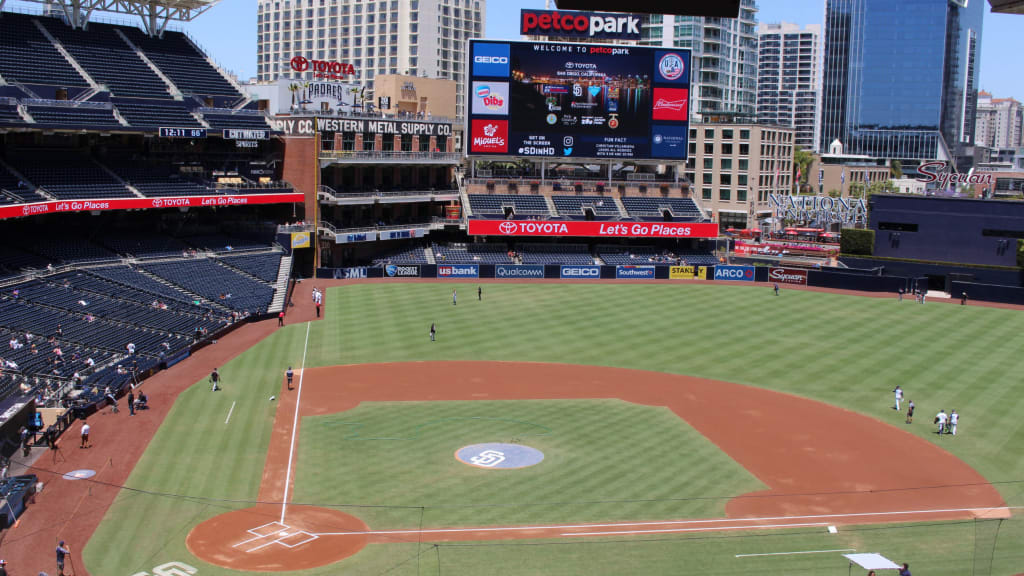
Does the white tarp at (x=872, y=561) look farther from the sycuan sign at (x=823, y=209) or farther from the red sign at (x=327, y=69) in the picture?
the sycuan sign at (x=823, y=209)

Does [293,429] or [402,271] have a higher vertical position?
[402,271]

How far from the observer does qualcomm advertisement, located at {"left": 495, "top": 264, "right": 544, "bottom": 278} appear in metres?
77.2

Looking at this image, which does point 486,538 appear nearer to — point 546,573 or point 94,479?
point 546,573

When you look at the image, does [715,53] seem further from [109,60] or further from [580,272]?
[109,60]

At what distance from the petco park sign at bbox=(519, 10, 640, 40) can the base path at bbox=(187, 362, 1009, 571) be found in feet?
143

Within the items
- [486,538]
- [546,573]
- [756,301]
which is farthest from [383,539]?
[756,301]

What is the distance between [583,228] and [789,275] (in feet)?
62.7

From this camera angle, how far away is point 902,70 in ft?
630

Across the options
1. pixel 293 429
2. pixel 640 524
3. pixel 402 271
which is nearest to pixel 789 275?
pixel 402 271

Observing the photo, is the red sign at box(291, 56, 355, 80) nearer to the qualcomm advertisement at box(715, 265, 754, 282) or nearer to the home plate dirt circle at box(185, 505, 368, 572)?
the qualcomm advertisement at box(715, 265, 754, 282)

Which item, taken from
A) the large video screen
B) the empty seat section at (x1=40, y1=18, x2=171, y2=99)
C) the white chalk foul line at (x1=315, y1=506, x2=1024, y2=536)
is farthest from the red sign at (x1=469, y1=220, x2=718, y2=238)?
the white chalk foul line at (x1=315, y1=506, x2=1024, y2=536)

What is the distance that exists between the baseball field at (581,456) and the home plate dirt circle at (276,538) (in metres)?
0.08

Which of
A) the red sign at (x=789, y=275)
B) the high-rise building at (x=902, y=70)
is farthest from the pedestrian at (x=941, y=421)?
the high-rise building at (x=902, y=70)

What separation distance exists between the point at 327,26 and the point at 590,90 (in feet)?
286
